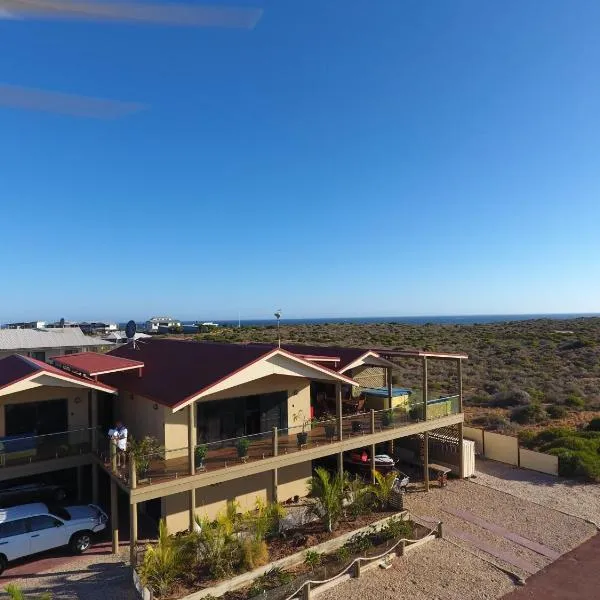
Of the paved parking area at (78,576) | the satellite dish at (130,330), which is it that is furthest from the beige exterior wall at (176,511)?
the satellite dish at (130,330)

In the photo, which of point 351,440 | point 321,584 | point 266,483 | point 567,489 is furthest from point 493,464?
point 321,584

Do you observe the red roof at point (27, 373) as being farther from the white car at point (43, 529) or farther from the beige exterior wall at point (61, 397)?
the white car at point (43, 529)

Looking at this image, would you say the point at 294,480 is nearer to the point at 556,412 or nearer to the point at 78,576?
the point at 78,576

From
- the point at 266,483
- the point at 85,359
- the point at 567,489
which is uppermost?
the point at 85,359

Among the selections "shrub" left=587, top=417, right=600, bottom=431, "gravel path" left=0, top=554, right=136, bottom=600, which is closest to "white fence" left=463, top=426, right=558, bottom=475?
"shrub" left=587, top=417, right=600, bottom=431

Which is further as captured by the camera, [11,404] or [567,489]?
[567,489]

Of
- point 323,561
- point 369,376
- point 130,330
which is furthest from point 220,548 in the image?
point 369,376

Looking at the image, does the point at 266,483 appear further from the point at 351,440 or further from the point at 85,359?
the point at 85,359
